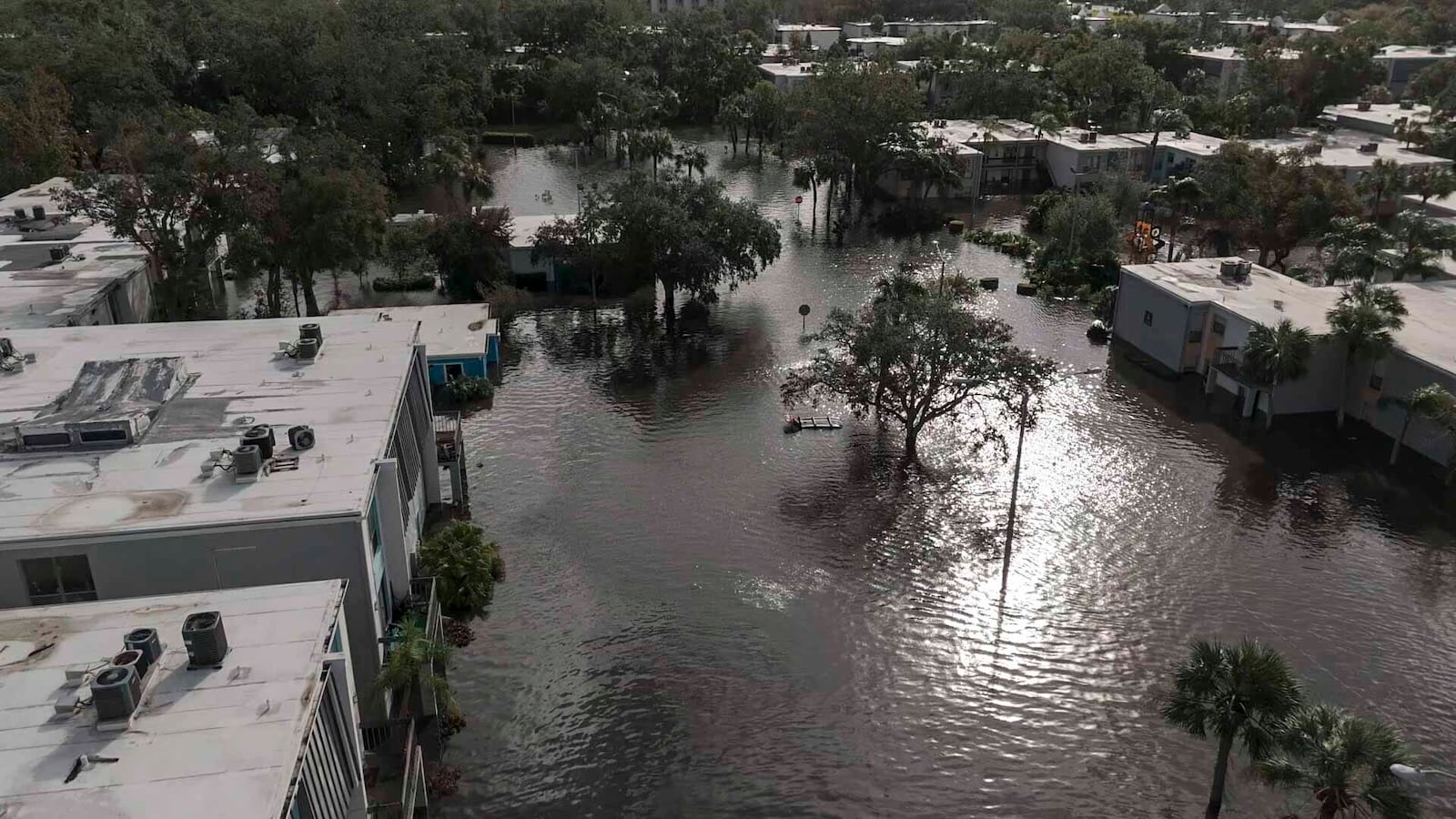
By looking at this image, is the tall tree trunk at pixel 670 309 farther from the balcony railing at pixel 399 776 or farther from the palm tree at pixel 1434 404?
the palm tree at pixel 1434 404

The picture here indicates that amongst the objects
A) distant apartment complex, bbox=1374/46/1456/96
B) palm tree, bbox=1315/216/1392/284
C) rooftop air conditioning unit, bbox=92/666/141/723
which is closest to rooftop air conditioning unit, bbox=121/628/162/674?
rooftop air conditioning unit, bbox=92/666/141/723

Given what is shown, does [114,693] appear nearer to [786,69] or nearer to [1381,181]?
[1381,181]

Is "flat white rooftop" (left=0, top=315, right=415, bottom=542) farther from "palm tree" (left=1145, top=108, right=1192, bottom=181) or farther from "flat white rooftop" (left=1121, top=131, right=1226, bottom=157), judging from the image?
"flat white rooftop" (left=1121, top=131, right=1226, bottom=157)

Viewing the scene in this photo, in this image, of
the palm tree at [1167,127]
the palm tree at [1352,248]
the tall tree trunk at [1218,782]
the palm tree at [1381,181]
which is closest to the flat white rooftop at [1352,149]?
the palm tree at [1167,127]

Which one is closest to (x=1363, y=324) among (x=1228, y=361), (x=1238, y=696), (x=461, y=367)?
(x=1228, y=361)

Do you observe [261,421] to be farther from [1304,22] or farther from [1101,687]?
[1304,22]

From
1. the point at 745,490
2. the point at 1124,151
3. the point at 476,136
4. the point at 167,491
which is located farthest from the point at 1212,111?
the point at 167,491

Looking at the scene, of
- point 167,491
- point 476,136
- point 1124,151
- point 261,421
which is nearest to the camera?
point 167,491

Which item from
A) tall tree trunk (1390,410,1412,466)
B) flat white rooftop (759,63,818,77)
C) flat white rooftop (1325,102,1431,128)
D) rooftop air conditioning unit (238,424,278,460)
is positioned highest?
flat white rooftop (759,63,818,77)
